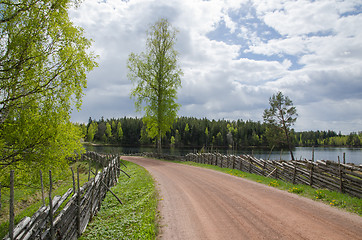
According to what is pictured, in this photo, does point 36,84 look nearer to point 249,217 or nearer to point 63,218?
point 63,218

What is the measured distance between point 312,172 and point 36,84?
15.1m

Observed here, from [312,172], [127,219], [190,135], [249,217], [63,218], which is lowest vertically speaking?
[127,219]

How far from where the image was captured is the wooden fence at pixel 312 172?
11.7 meters

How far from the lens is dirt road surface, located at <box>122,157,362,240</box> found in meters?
6.94

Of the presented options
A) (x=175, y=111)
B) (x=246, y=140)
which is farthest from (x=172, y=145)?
(x=175, y=111)

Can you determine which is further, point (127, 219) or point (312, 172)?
point (312, 172)

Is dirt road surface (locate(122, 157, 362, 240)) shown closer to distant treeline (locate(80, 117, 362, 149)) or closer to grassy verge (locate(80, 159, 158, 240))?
grassy verge (locate(80, 159, 158, 240))

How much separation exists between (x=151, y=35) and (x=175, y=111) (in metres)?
12.0

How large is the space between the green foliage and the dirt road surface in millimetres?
5298

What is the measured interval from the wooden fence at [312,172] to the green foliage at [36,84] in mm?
13754

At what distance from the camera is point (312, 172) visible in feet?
44.9

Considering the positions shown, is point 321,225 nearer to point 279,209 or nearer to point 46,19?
point 279,209

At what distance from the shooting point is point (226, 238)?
21.9ft

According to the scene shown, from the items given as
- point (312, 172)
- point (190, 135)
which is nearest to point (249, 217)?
point (312, 172)
